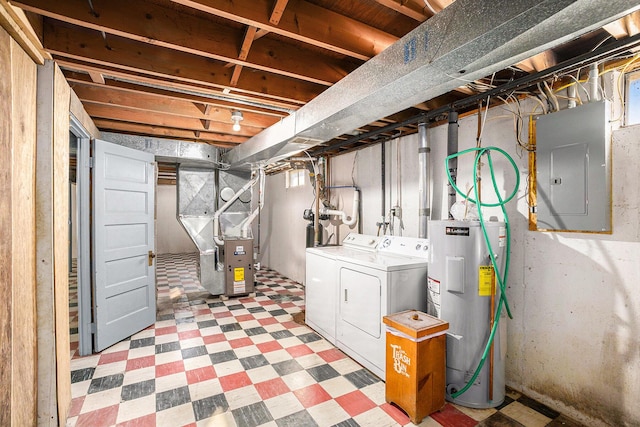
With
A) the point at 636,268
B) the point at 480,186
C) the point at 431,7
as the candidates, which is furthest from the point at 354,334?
the point at 431,7

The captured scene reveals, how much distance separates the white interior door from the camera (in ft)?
9.61

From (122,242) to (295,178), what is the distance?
3.46 metres

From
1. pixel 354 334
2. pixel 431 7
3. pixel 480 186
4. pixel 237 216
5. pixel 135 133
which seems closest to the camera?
pixel 431 7

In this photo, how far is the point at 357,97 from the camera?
2.01 meters

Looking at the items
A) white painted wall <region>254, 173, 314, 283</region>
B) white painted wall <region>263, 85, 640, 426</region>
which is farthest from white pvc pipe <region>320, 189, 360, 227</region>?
white painted wall <region>263, 85, 640, 426</region>

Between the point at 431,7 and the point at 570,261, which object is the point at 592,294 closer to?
the point at 570,261

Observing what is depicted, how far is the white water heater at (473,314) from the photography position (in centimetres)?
214

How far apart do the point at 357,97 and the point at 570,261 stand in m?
Result: 1.86

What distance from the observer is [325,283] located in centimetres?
327

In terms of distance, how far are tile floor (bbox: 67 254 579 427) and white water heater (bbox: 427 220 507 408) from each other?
0.13 metres

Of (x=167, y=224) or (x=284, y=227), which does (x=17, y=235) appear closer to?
(x=284, y=227)

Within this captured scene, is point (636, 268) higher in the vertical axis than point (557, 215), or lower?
→ lower

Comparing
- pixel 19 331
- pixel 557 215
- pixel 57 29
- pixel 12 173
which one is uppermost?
pixel 57 29

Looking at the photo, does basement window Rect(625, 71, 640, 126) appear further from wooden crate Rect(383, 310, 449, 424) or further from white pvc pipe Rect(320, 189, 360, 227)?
white pvc pipe Rect(320, 189, 360, 227)
